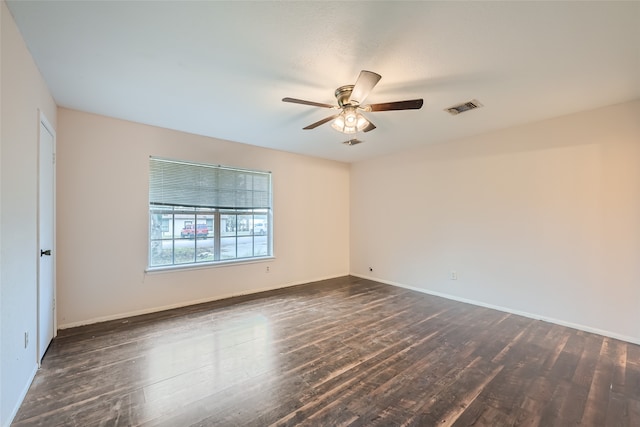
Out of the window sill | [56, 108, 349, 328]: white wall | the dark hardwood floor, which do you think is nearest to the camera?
the dark hardwood floor

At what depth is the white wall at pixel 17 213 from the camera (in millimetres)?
1587

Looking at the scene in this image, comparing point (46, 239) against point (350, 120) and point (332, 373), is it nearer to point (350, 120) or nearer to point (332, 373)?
point (332, 373)

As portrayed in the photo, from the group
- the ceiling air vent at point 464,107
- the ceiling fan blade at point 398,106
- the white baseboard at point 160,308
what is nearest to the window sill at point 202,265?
the white baseboard at point 160,308

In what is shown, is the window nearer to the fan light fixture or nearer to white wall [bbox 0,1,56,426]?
white wall [bbox 0,1,56,426]

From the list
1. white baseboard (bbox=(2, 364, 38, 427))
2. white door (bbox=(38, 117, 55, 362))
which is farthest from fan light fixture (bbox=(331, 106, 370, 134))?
white baseboard (bbox=(2, 364, 38, 427))

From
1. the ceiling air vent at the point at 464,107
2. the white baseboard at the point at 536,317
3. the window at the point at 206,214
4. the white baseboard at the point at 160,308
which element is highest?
the ceiling air vent at the point at 464,107

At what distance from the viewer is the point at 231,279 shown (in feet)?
14.3

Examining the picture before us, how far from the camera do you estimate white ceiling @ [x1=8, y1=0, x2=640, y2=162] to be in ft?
5.36

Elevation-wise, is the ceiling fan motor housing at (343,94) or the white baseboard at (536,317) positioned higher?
the ceiling fan motor housing at (343,94)

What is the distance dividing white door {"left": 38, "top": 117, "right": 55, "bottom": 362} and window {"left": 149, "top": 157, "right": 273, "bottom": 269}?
1.01 m

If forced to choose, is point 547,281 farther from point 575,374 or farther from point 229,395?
point 229,395

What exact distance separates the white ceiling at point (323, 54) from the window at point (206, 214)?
1009mm

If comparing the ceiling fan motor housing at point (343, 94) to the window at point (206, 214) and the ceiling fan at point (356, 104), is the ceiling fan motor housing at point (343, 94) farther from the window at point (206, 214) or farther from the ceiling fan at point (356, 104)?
the window at point (206, 214)

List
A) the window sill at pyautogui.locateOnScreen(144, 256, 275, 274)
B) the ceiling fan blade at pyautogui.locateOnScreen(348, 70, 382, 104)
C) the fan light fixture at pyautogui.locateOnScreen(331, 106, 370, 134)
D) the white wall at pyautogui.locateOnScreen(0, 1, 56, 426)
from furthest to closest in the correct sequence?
the window sill at pyautogui.locateOnScreen(144, 256, 275, 274), the fan light fixture at pyautogui.locateOnScreen(331, 106, 370, 134), the ceiling fan blade at pyautogui.locateOnScreen(348, 70, 382, 104), the white wall at pyautogui.locateOnScreen(0, 1, 56, 426)
